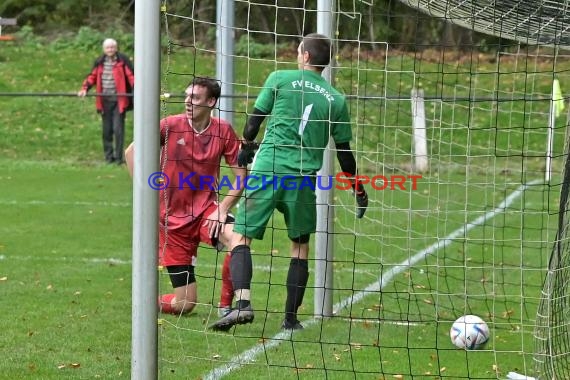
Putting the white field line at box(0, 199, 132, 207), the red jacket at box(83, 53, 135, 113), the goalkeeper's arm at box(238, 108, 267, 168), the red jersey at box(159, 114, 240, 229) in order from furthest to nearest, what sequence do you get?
the red jacket at box(83, 53, 135, 113) < the white field line at box(0, 199, 132, 207) < the red jersey at box(159, 114, 240, 229) < the goalkeeper's arm at box(238, 108, 267, 168)

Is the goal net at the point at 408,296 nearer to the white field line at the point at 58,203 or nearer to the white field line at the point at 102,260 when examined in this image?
the white field line at the point at 102,260

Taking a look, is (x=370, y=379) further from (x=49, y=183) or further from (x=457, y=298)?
(x=49, y=183)

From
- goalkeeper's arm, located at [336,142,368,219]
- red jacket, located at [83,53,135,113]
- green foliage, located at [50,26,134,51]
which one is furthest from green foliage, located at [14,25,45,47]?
goalkeeper's arm, located at [336,142,368,219]

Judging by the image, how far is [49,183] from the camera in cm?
1608

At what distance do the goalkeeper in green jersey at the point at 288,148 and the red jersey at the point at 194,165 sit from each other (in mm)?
491

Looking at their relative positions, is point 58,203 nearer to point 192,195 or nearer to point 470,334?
point 192,195

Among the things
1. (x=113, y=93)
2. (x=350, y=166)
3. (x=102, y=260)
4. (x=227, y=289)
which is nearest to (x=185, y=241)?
(x=227, y=289)

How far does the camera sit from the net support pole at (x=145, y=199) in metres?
5.00

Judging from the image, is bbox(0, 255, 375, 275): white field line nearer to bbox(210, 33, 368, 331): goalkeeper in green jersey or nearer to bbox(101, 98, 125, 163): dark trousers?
bbox(210, 33, 368, 331): goalkeeper in green jersey

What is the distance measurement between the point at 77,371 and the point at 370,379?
1629 mm

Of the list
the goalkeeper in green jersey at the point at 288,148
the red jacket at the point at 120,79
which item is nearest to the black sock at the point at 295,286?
the goalkeeper in green jersey at the point at 288,148

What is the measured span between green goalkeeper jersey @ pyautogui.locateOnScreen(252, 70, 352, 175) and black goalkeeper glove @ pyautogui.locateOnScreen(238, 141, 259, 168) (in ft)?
0.29

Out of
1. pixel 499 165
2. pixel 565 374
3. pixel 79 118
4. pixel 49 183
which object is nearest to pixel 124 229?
pixel 49 183

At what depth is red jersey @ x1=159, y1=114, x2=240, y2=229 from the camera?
747 cm
